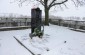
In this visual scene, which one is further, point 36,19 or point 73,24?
point 73,24

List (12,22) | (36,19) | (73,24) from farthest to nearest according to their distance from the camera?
(12,22) → (73,24) → (36,19)

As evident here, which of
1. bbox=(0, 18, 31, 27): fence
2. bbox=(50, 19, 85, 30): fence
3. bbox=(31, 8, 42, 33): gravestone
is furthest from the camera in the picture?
bbox=(0, 18, 31, 27): fence

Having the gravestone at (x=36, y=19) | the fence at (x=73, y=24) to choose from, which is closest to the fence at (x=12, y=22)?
the fence at (x=73, y=24)

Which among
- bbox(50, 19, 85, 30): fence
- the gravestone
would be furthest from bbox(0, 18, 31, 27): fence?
the gravestone

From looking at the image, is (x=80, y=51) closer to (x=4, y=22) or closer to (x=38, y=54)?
(x=38, y=54)

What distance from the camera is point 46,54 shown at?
6.81 m

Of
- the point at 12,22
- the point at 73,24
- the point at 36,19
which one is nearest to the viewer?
the point at 36,19

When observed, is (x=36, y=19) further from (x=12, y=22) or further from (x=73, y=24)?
(x=12, y=22)

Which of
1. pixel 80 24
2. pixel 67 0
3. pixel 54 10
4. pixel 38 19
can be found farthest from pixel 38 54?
pixel 54 10

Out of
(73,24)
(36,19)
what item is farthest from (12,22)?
(36,19)

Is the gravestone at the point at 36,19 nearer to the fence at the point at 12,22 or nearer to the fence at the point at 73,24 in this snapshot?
the fence at the point at 73,24

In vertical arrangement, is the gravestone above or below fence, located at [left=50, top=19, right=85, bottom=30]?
above

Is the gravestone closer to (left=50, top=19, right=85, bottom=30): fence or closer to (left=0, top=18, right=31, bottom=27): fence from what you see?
(left=50, top=19, right=85, bottom=30): fence

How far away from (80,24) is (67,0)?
5.32 metres
